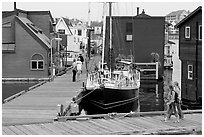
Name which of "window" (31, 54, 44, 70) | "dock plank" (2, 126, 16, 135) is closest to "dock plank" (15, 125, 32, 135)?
"dock plank" (2, 126, 16, 135)

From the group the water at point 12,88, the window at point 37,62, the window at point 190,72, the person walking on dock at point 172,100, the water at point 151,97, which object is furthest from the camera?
the window at point 37,62

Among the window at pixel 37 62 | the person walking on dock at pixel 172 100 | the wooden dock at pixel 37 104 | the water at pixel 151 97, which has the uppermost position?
the window at pixel 37 62

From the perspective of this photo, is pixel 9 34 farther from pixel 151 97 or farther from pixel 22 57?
pixel 151 97

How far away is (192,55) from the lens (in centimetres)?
2628

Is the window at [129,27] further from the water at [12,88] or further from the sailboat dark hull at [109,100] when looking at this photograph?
the sailboat dark hull at [109,100]

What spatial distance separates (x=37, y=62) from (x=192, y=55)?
15.7 metres

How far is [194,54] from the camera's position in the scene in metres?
26.0

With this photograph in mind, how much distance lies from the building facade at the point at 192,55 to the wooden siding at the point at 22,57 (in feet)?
45.7

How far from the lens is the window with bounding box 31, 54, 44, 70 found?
37125 mm

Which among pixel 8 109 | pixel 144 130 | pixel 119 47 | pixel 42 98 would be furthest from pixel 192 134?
pixel 119 47

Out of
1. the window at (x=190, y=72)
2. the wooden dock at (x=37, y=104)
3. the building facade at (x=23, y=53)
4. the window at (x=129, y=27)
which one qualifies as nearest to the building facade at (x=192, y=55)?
the window at (x=190, y=72)

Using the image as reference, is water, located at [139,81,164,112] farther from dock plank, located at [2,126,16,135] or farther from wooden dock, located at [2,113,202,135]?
dock plank, located at [2,126,16,135]

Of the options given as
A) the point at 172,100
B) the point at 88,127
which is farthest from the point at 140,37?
the point at 88,127

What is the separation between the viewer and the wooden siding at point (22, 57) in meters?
37.0
